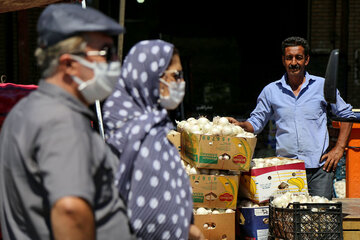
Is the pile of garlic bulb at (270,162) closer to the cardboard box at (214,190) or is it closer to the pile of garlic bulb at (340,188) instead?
the cardboard box at (214,190)

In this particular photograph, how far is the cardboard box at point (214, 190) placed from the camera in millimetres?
4770

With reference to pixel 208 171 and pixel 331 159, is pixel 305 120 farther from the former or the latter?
pixel 208 171

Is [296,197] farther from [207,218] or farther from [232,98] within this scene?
[232,98]

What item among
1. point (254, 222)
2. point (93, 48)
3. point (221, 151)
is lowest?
point (254, 222)

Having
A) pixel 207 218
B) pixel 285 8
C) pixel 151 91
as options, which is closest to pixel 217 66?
pixel 285 8

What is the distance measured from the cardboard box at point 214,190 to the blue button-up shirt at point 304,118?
1.99 feet

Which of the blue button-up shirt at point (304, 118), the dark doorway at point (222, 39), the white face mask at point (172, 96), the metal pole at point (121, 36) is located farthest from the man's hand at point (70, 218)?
the dark doorway at point (222, 39)

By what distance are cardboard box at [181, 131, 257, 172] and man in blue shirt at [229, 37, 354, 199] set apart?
0.34 m

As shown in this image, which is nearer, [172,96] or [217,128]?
[172,96]

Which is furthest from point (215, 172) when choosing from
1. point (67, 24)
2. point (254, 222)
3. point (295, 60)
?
point (67, 24)

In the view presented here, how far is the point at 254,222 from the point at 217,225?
34 cm

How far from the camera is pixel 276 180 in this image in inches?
192

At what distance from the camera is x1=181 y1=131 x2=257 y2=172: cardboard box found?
4652mm

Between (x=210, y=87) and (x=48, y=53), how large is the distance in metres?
10.2
